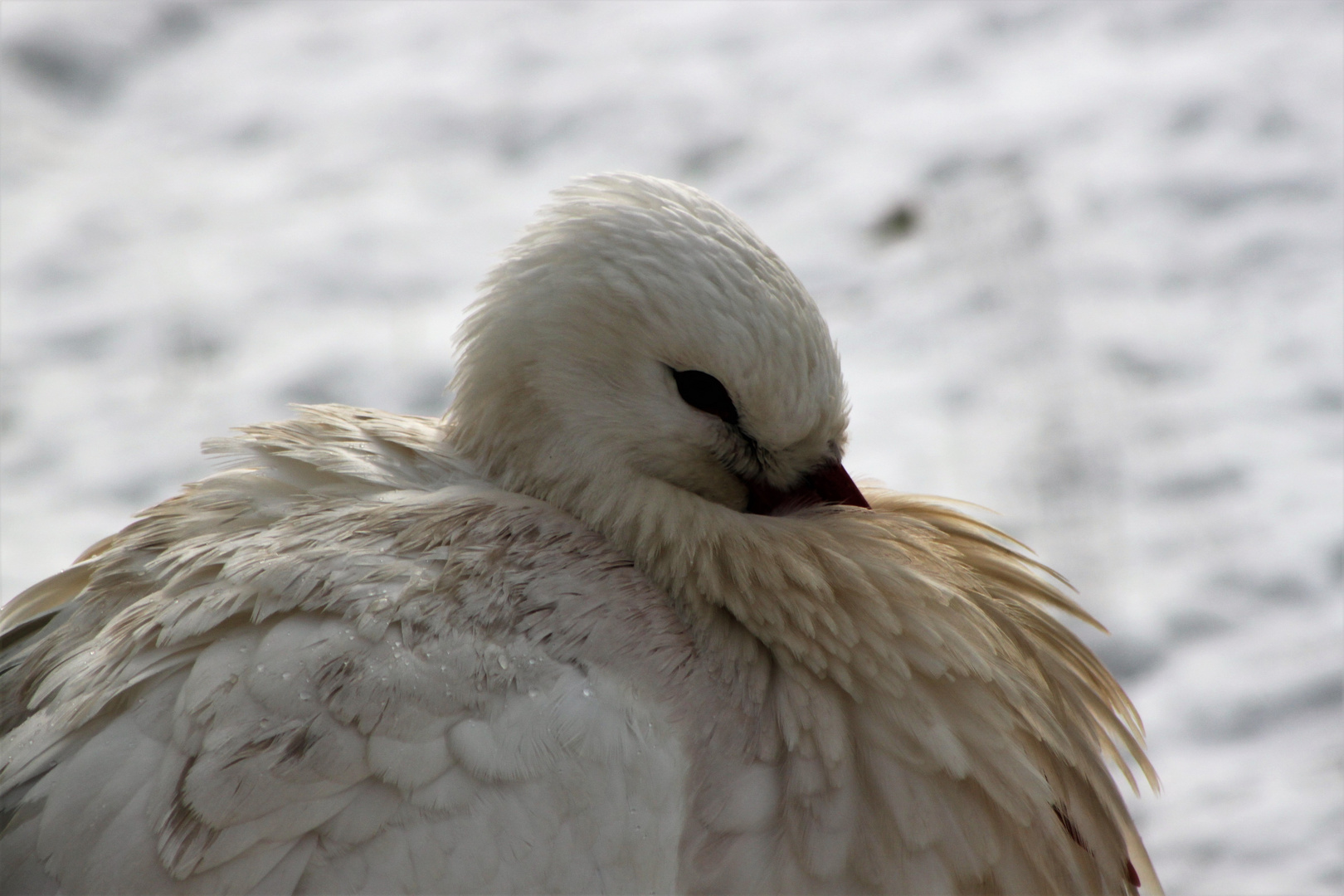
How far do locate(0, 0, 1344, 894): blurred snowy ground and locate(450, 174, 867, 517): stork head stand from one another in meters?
1.56

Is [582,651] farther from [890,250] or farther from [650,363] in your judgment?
[890,250]

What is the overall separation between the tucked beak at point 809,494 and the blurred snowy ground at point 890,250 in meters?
1.37

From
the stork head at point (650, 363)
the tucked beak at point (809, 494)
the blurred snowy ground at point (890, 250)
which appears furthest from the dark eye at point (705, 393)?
the blurred snowy ground at point (890, 250)

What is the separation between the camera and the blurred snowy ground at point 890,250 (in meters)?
3.48

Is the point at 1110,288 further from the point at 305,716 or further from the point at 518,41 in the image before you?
the point at 305,716

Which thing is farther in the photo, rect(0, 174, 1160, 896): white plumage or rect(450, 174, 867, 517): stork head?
rect(450, 174, 867, 517): stork head

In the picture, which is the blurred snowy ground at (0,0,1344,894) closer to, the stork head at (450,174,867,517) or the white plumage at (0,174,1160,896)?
the white plumage at (0,174,1160,896)

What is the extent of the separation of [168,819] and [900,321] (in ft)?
10.4

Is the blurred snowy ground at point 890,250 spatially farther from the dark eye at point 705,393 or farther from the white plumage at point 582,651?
the dark eye at point 705,393

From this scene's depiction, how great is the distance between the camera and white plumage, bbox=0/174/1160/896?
5.43ft

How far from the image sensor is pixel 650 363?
6.50ft

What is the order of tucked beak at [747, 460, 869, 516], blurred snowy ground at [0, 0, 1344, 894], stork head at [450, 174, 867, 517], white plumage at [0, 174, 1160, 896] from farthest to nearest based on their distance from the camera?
blurred snowy ground at [0, 0, 1344, 894] → tucked beak at [747, 460, 869, 516] → stork head at [450, 174, 867, 517] → white plumage at [0, 174, 1160, 896]

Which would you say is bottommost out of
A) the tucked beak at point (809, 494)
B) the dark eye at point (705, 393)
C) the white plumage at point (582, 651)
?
the white plumage at point (582, 651)

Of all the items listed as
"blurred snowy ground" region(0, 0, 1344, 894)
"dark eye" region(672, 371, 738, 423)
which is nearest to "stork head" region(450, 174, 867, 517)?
"dark eye" region(672, 371, 738, 423)
